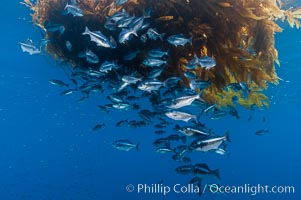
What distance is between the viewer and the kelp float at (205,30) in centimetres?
762

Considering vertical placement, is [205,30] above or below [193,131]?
above

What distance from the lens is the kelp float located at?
7.62 metres

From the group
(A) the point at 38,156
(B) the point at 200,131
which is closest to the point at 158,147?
(B) the point at 200,131

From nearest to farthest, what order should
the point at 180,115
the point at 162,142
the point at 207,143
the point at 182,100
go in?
the point at 207,143 → the point at 182,100 → the point at 180,115 → the point at 162,142

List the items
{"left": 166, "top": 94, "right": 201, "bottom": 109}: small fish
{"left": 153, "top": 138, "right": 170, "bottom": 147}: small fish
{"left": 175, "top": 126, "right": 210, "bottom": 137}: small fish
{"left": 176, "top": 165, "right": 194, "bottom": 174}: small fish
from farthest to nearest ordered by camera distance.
Result: {"left": 153, "top": 138, "right": 170, "bottom": 147}: small fish < {"left": 176, "top": 165, "right": 194, "bottom": 174}: small fish < {"left": 175, "top": 126, "right": 210, "bottom": 137}: small fish < {"left": 166, "top": 94, "right": 201, "bottom": 109}: small fish

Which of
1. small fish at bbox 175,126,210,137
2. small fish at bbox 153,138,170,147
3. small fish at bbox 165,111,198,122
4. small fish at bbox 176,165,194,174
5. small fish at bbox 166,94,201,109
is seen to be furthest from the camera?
small fish at bbox 153,138,170,147

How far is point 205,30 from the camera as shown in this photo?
786cm

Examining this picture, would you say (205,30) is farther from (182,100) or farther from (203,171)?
(203,171)

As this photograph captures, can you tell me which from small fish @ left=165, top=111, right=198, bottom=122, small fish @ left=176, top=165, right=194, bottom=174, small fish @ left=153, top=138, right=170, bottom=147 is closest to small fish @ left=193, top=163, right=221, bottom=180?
small fish @ left=176, top=165, right=194, bottom=174

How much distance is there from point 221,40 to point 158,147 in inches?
123

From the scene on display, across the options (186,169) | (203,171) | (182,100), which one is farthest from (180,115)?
(186,169)

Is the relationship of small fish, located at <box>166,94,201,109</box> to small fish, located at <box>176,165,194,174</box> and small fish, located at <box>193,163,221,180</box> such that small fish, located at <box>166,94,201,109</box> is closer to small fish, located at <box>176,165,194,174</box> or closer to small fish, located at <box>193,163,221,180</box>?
small fish, located at <box>193,163,221,180</box>

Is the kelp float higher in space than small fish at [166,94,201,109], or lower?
higher

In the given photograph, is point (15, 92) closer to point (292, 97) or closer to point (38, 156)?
point (292, 97)
